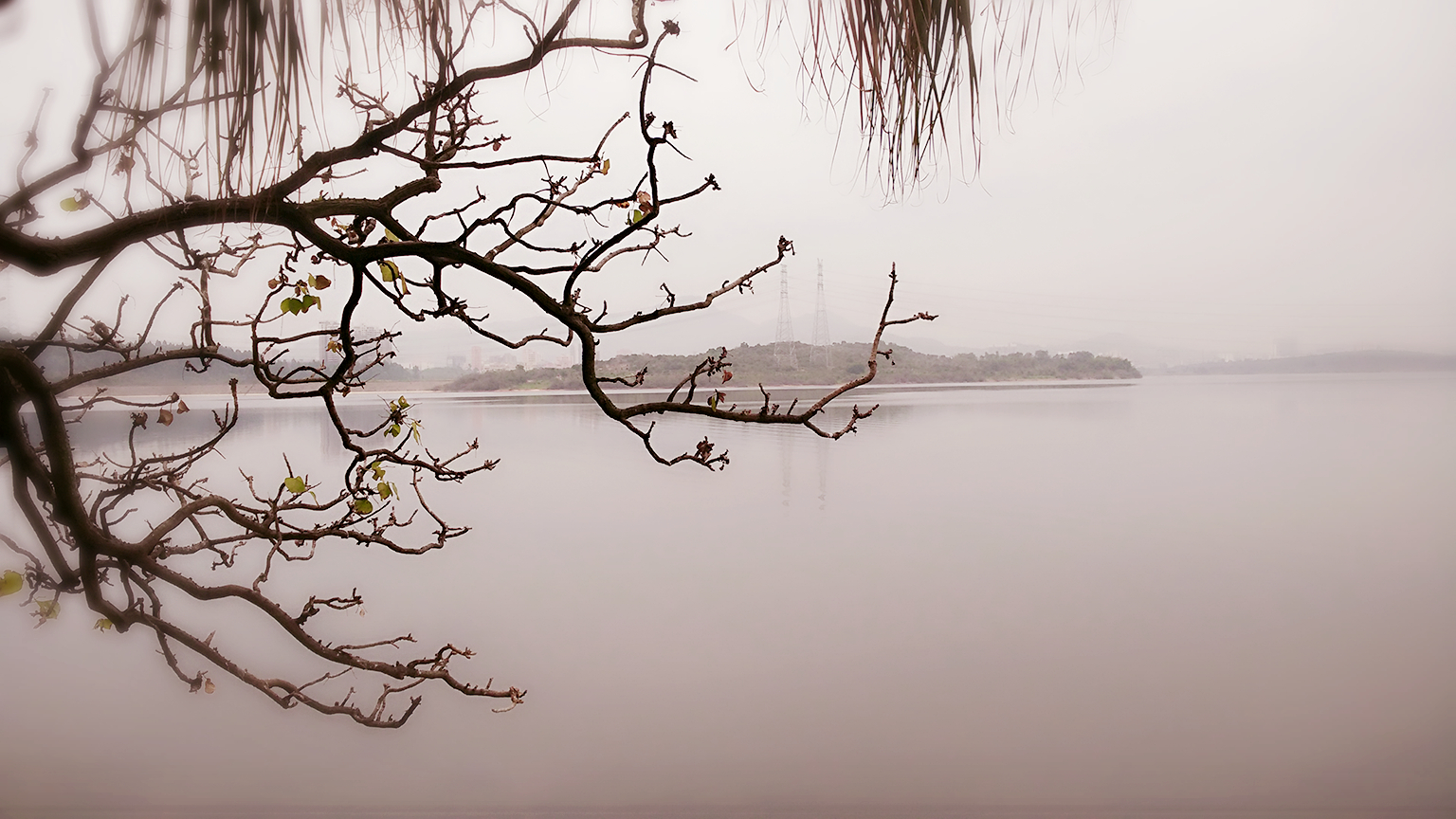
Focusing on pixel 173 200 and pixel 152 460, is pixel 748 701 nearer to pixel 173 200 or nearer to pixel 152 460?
pixel 152 460

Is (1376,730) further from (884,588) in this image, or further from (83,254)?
(83,254)

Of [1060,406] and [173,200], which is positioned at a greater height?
[173,200]

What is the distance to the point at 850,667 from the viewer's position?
4973 millimetres

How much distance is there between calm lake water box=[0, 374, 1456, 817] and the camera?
146 inches

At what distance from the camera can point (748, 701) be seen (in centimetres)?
456

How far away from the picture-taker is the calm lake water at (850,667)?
3.72m

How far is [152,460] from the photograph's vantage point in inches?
59.7

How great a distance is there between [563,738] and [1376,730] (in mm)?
5076

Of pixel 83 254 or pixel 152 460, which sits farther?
pixel 152 460

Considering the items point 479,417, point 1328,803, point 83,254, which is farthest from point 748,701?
point 479,417

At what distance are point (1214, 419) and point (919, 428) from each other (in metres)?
9.16

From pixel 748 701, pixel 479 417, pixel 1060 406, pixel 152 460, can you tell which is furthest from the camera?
pixel 1060 406

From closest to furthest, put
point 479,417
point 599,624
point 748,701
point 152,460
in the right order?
point 152,460, point 748,701, point 599,624, point 479,417

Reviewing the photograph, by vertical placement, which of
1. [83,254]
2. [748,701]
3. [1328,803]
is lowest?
[1328,803]
